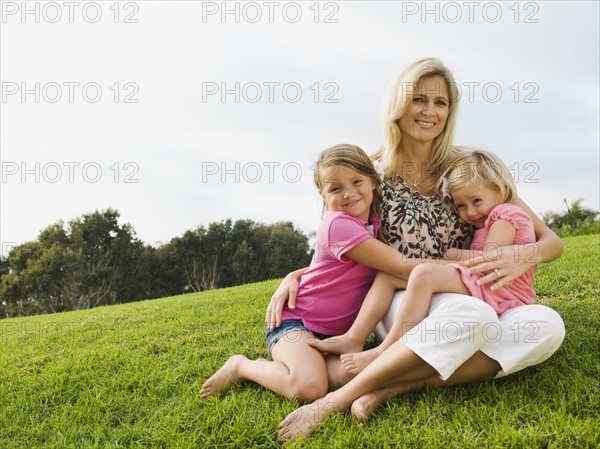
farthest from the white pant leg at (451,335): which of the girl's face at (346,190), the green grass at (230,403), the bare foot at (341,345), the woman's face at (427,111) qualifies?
the woman's face at (427,111)

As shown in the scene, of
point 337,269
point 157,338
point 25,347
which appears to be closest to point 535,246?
point 337,269

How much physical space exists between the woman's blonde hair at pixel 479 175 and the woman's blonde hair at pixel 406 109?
0.44 ft

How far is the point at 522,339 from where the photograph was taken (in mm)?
2676

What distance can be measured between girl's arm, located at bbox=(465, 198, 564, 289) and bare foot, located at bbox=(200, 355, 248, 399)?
152 cm

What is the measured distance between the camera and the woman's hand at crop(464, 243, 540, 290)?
2.90m

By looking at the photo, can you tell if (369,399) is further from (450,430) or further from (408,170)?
(408,170)

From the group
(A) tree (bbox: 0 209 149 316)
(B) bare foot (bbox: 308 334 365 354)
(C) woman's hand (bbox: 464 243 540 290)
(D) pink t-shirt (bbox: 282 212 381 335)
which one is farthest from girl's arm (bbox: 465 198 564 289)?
(A) tree (bbox: 0 209 149 316)

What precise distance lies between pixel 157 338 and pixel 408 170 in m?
2.91

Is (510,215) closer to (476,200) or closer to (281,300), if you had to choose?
(476,200)

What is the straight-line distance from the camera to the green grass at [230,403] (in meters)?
2.41

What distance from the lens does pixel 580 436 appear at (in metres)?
2.25

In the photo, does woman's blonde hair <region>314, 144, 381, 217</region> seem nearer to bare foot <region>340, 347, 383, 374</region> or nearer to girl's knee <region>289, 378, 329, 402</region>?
bare foot <region>340, 347, 383, 374</region>

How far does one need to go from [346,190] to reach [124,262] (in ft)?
70.9

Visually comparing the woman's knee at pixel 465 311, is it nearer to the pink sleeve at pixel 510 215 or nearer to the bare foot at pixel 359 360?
the bare foot at pixel 359 360
